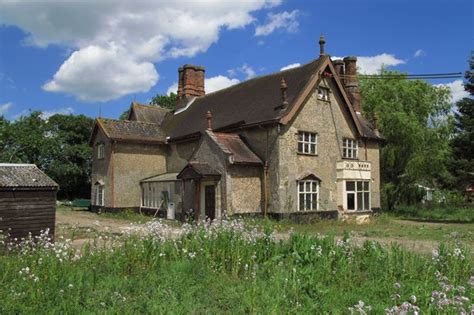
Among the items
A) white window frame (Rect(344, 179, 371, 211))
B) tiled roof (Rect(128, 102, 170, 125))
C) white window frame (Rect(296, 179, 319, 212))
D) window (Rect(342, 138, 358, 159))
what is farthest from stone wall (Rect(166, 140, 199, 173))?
white window frame (Rect(344, 179, 371, 211))

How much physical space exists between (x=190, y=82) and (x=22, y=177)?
22.9m

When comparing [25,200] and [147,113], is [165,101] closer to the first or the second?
[147,113]

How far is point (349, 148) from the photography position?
28234 millimetres

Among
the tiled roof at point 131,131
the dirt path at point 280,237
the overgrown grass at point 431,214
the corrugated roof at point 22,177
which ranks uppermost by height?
the tiled roof at point 131,131

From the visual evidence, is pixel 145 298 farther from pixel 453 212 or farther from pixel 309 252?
pixel 453 212

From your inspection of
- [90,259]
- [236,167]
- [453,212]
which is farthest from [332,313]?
[453,212]

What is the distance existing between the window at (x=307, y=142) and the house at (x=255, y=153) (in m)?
0.06

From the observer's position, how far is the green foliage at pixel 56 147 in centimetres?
4647

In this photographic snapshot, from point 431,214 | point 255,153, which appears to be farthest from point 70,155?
point 431,214

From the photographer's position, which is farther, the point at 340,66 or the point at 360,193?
the point at 340,66

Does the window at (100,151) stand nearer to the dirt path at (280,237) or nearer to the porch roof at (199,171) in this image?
the dirt path at (280,237)

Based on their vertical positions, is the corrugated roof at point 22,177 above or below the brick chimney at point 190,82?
below

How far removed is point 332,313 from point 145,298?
2.73 meters

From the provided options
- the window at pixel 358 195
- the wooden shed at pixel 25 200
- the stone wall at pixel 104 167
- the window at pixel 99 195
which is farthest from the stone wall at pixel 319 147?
the window at pixel 99 195
